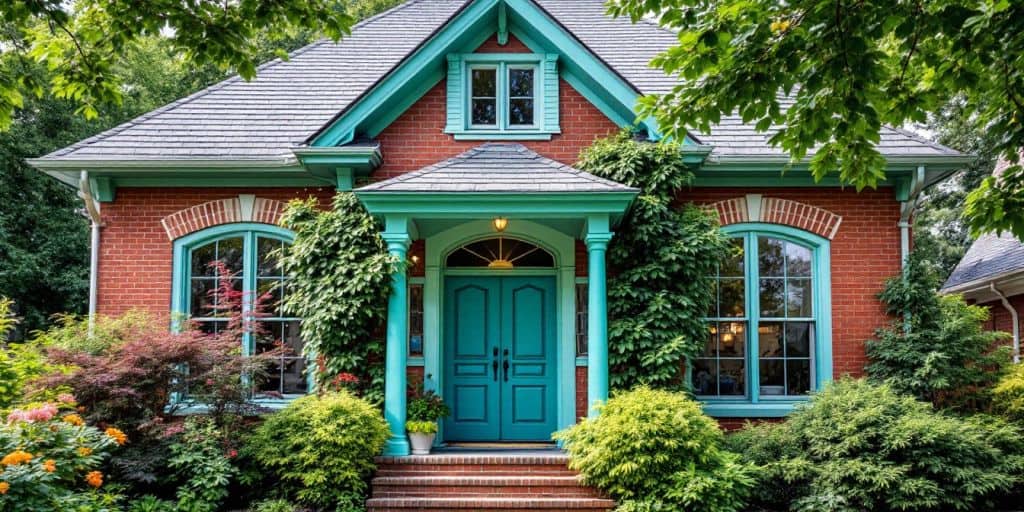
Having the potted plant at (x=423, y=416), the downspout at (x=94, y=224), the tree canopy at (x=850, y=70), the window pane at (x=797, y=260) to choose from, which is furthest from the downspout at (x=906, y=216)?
the downspout at (x=94, y=224)

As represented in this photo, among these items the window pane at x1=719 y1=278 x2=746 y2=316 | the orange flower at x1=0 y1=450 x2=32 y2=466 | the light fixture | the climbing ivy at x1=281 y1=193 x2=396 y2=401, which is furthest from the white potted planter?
the window pane at x1=719 y1=278 x2=746 y2=316

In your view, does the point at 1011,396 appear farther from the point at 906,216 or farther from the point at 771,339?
the point at 771,339

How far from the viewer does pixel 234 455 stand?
7.58 metres

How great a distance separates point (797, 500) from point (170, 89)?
21491 mm

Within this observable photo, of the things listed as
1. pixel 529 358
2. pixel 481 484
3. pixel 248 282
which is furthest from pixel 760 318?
pixel 248 282

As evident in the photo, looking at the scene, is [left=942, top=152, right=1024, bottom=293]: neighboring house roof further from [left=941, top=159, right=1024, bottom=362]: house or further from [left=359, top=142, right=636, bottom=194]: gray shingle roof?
[left=359, top=142, right=636, bottom=194]: gray shingle roof

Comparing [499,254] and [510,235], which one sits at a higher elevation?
[510,235]

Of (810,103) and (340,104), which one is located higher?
(340,104)

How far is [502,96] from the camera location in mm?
9828

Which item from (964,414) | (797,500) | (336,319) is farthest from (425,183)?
(964,414)

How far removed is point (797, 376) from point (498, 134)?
4.95 m

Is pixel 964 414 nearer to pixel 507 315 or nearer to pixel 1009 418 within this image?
pixel 1009 418

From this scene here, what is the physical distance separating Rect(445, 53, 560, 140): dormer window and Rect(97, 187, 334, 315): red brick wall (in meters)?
2.03

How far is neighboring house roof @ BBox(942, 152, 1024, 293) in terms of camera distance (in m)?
12.0
